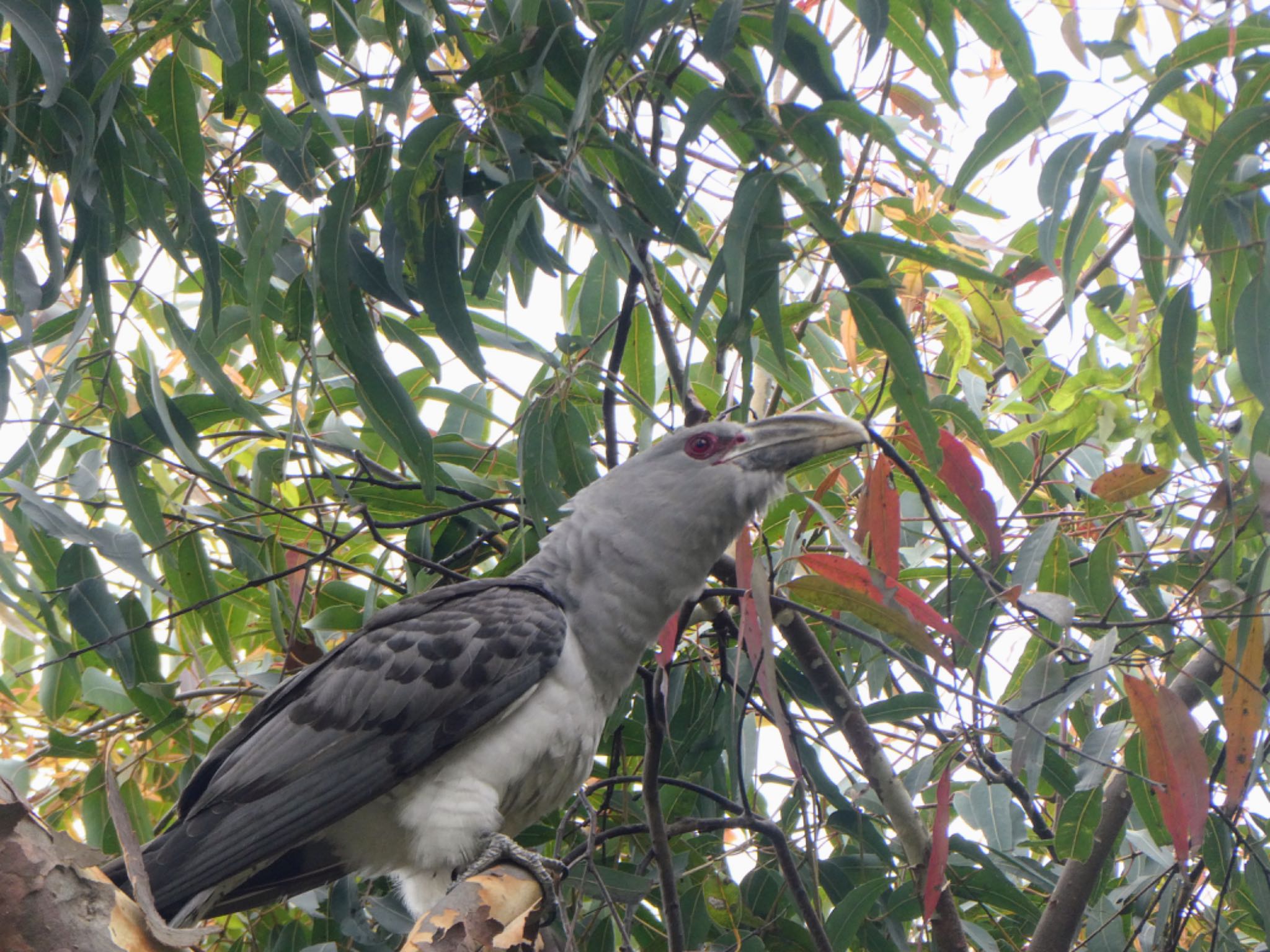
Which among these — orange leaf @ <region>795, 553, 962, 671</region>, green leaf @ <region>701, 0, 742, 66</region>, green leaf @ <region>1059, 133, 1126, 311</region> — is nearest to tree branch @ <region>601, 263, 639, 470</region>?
green leaf @ <region>701, 0, 742, 66</region>

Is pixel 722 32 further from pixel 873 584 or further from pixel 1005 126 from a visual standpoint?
pixel 873 584

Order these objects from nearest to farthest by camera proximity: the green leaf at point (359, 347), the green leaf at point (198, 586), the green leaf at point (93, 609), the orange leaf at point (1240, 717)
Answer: the orange leaf at point (1240, 717), the green leaf at point (359, 347), the green leaf at point (93, 609), the green leaf at point (198, 586)


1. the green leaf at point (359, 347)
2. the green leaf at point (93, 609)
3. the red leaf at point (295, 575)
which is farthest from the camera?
the red leaf at point (295, 575)

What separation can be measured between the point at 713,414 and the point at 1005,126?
Result: 136 cm

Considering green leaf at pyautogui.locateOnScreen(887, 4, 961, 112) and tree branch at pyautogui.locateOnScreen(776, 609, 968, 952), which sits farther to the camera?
tree branch at pyautogui.locateOnScreen(776, 609, 968, 952)

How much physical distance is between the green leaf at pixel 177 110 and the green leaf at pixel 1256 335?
7.36 ft

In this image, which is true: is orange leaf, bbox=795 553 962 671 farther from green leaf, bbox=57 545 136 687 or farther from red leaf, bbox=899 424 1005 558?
green leaf, bbox=57 545 136 687

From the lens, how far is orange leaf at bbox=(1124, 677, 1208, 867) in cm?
221

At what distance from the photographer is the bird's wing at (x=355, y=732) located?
2.43 metres

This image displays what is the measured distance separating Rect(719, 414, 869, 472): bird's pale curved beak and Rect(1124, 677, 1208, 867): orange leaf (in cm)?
84

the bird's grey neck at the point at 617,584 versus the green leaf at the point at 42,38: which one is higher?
the green leaf at the point at 42,38

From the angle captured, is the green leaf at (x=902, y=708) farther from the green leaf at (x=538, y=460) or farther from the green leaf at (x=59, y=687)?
the green leaf at (x=59, y=687)

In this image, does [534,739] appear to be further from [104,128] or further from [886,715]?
[104,128]

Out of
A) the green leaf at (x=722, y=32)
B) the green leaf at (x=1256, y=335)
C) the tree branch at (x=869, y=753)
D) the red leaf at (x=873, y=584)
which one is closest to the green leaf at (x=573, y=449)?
the tree branch at (x=869, y=753)
